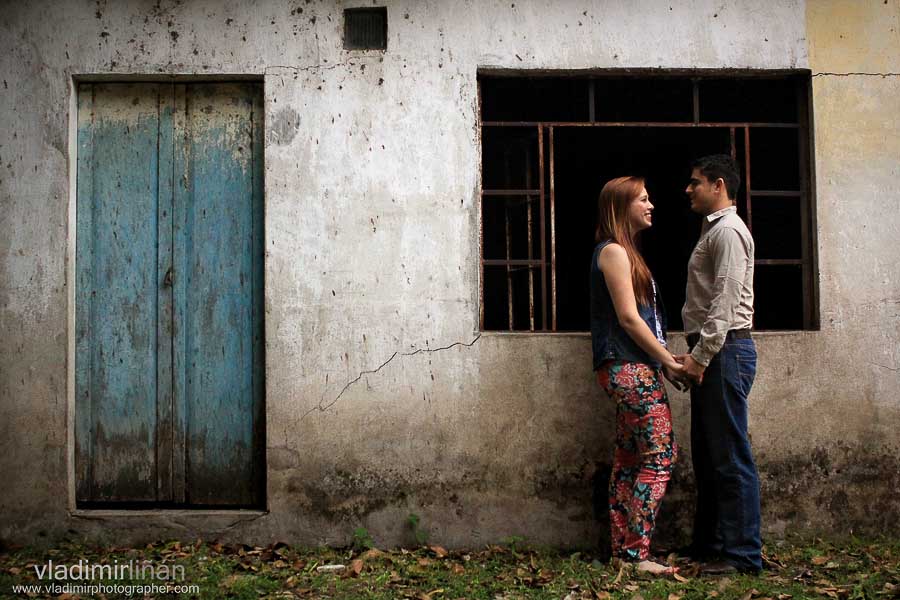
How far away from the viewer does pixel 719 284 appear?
430 centimetres

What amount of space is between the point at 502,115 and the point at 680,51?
1111 millimetres

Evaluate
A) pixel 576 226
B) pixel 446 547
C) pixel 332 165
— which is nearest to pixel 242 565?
pixel 446 547

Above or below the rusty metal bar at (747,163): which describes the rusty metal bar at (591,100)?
above

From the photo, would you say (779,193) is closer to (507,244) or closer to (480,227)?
(507,244)

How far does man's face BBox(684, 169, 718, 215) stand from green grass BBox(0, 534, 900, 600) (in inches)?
75.4

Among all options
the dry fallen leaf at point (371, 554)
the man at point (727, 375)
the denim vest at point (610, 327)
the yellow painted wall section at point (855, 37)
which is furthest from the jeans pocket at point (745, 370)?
the dry fallen leaf at point (371, 554)

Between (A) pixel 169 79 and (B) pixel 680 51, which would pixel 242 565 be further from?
(B) pixel 680 51

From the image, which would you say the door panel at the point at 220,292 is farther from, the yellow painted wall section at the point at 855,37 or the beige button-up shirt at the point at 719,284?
the yellow painted wall section at the point at 855,37

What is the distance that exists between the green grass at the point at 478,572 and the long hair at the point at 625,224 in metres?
1.46

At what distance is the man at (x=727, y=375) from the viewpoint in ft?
14.1

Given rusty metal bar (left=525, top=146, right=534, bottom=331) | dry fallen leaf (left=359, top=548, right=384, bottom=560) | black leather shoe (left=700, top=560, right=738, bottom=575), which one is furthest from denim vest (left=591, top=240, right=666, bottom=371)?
dry fallen leaf (left=359, top=548, right=384, bottom=560)

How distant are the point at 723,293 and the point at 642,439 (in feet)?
2.78

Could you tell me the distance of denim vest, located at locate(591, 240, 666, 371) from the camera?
14.4 feet

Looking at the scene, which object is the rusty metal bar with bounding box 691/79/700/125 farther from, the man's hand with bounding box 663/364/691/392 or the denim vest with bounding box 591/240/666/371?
the man's hand with bounding box 663/364/691/392
